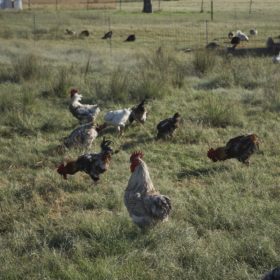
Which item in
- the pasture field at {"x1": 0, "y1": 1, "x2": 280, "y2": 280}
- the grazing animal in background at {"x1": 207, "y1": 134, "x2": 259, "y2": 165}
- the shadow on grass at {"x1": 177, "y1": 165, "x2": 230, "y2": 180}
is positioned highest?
the grazing animal in background at {"x1": 207, "y1": 134, "x2": 259, "y2": 165}

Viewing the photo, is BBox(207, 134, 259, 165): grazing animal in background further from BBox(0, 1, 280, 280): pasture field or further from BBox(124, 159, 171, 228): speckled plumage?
Result: BBox(124, 159, 171, 228): speckled plumage

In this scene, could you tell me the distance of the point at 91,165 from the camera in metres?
7.02

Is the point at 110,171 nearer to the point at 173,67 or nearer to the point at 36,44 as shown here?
the point at 173,67

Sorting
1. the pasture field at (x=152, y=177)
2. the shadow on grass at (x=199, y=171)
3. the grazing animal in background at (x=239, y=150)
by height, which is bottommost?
the shadow on grass at (x=199, y=171)

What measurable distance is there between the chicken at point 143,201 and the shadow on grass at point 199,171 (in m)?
2.11

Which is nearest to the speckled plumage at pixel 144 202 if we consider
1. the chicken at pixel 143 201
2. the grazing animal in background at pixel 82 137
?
the chicken at pixel 143 201

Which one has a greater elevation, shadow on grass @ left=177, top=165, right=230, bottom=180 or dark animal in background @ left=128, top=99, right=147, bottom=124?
dark animal in background @ left=128, top=99, right=147, bottom=124

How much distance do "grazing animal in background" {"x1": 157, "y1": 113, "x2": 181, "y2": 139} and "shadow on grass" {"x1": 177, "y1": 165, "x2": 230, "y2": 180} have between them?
143 centimetres

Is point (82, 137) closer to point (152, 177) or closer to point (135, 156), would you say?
point (152, 177)

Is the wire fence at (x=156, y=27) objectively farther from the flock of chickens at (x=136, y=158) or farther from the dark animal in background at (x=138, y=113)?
the flock of chickens at (x=136, y=158)

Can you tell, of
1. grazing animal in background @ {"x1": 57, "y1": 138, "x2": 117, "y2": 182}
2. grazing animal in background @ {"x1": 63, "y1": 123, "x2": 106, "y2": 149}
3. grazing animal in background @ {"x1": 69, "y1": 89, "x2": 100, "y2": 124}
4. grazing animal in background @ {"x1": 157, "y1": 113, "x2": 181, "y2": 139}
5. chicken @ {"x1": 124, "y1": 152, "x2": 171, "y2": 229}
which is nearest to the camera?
chicken @ {"x1": 124, "y1": 152, "x2": 171, "y2": 229}

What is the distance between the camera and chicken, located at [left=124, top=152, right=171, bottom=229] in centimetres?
536

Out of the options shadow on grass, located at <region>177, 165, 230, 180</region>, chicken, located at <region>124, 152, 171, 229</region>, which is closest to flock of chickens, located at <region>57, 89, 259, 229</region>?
chicken, located at <region>124, 152, 171, 229</region>

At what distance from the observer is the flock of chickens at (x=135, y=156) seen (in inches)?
212
